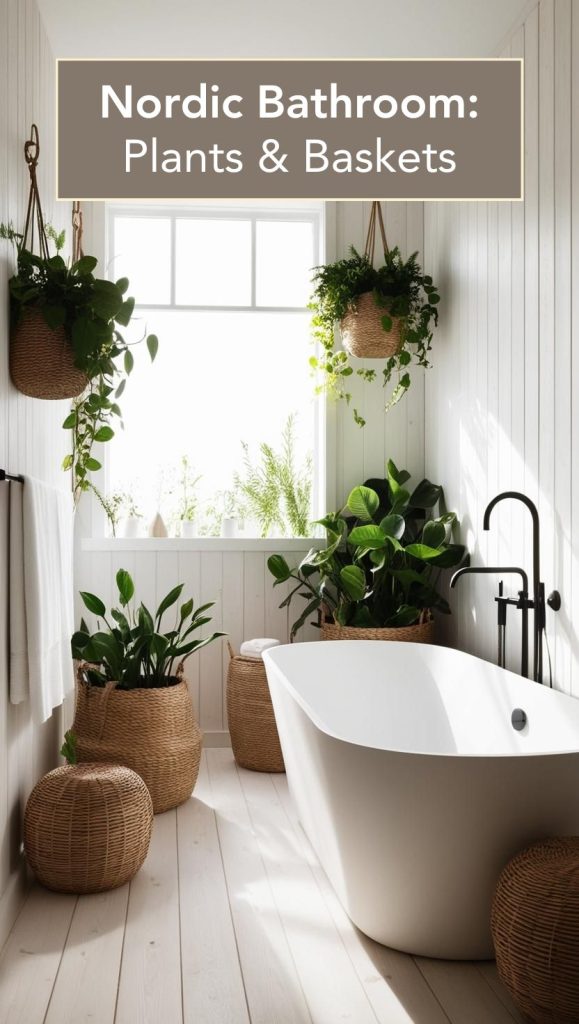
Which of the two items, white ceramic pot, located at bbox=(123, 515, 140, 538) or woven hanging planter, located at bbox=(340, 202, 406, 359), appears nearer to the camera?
woven hanging planter, located at bbox=(340, 202, 406, 359)

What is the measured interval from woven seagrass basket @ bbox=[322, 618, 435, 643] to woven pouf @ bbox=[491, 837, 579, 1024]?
1.89m

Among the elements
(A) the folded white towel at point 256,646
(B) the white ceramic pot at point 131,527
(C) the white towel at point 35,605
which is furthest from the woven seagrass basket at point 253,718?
(C) the white towel at point 35,605

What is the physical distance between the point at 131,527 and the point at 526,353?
2078 millimetres

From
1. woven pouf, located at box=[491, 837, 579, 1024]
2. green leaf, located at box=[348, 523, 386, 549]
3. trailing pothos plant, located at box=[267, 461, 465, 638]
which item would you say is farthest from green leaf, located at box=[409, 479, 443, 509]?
woven pouf, located at box=[491, 837, 579, 1024]

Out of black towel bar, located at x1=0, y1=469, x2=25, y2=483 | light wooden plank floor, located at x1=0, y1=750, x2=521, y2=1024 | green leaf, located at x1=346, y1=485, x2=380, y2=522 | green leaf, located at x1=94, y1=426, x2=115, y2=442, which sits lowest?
light wooden plank floor, located at x1=0, y1=750, x2=521, y2=1024

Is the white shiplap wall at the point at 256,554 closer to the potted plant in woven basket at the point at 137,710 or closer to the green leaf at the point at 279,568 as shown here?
the green leaf at the point at 279,568

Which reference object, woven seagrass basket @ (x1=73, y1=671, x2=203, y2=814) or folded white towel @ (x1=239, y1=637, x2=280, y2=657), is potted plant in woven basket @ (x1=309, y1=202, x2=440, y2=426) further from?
woven seagrass basket @ (x1=73, y1=671, x2=203, y2=814)

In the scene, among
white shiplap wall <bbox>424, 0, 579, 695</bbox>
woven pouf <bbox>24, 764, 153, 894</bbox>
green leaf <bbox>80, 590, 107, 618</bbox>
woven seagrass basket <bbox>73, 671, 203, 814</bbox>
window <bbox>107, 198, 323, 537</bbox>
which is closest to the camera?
woven pouf <bbox>24, 764, 153, 894</bbox>

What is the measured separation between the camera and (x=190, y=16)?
3133mm

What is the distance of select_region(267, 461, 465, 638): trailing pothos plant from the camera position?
3.74 m

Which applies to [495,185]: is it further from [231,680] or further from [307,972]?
[307,972]

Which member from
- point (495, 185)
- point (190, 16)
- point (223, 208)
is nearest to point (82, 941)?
point (495, 185)

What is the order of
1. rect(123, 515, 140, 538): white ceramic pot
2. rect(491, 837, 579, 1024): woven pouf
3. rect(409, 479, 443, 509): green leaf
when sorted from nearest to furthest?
rect(491, 837, 579, 1024): woven pouf
rect(409, 479, 443, 509): green leaf
rect(123, 515, 140, 538): white ceramic pot

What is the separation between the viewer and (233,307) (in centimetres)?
444
